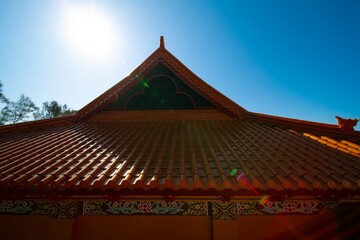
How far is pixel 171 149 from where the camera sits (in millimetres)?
4309

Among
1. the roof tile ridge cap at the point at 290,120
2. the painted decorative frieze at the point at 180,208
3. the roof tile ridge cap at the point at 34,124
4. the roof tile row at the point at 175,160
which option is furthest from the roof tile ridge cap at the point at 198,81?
Result: the roof tile ridge cap at the point at 34,124

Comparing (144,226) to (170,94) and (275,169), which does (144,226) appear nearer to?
(275,169)

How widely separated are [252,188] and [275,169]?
0.81 meters

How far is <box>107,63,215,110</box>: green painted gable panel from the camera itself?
693 centimetres

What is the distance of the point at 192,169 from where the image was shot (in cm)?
341

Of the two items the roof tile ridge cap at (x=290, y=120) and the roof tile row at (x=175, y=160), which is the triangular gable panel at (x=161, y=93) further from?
the roof tile row at (x=175, y=160)

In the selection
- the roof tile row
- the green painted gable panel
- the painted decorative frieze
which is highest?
the green painted gable panel

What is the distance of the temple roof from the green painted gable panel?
0.11 ft

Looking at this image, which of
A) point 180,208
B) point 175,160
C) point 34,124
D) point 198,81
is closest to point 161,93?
point 198,81

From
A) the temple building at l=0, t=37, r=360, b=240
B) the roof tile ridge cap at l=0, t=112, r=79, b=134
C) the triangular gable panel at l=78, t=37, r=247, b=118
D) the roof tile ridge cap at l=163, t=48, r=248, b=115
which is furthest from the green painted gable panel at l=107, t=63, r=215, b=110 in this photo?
the temple building at l=0, t=37, r=360, b=240

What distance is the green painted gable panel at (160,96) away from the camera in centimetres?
693

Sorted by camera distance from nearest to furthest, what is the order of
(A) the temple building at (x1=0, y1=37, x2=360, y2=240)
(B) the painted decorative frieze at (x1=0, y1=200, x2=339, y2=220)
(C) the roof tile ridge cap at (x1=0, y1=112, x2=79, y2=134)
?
1. (A) the temple building at (x1=0, y1=37, x2=360, y2=240)
2. (B) the painted decorative frieze at (x1=0, y1=200, x2=339, y2=220)
3. (C) the roof tile ridge cap at (x1=0, y1=112, x2=79, y2=134)

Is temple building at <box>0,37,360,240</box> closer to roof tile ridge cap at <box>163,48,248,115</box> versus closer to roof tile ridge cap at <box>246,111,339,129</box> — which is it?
roof tile ridge cap at <box>246,111,339,129</box>

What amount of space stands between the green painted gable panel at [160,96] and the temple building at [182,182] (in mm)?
1427
